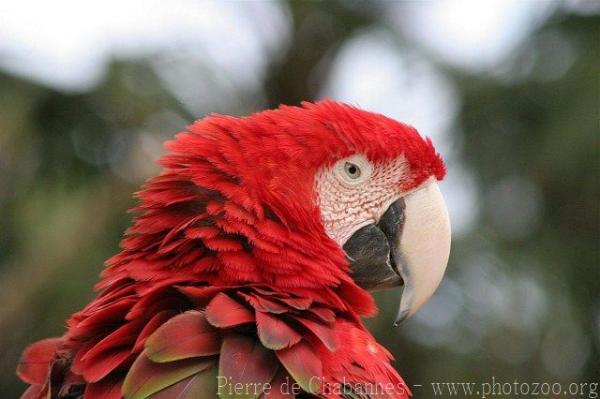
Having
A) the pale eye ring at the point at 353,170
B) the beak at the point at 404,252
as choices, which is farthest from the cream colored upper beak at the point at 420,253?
the pale eye ring at the point at 353,170

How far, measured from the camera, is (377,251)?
5.15ft

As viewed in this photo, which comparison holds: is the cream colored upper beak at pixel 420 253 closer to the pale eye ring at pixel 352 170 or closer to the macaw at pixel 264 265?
the macaw at pixel 264 265

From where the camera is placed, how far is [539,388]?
9.73ft

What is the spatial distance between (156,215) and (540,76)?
103 inches

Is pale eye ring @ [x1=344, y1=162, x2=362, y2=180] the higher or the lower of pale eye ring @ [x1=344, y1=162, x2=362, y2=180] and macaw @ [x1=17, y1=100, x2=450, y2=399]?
the higher

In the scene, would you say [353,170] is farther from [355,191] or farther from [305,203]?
[305,203]

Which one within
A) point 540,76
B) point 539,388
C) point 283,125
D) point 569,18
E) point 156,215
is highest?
point 569,18

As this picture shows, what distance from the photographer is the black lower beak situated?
1.56 metres

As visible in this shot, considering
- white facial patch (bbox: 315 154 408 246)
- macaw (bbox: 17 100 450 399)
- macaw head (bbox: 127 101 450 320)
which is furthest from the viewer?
white facial patch (bbox: 315 154 408 246)

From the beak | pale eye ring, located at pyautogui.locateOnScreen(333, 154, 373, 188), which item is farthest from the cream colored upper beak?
pale eye ring, located at pyautogui.locateOnScreen(333, 154, 373, 188)

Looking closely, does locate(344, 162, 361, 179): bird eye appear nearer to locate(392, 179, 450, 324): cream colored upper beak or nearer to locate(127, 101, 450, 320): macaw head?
locate(127, 101, 450, 320): macaw head

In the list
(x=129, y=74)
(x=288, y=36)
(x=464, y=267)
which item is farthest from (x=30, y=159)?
(x=464, y=267)

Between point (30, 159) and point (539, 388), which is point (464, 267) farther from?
point (30, 159)

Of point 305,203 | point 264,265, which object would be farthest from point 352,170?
point 264,265
